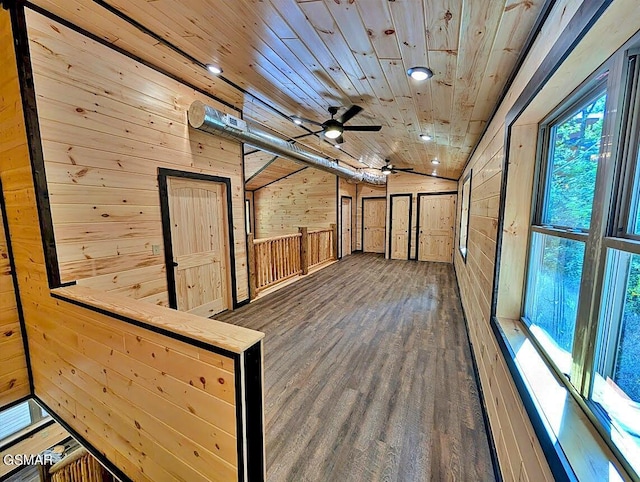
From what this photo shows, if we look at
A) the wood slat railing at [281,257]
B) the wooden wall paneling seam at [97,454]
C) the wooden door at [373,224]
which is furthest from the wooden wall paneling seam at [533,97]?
the wooden door at [373,224]

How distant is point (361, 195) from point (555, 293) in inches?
311

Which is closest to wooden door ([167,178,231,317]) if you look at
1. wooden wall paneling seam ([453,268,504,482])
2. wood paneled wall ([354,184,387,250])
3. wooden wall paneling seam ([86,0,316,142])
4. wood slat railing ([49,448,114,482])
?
wooden wall paneling seam ([86,0,316,142])

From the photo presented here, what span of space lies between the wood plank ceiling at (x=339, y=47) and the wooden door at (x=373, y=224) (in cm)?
564

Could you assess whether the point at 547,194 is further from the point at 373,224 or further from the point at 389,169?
the point at 373,224

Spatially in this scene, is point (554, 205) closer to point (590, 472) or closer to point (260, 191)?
point (590, 472)

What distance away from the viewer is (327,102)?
9.25 ft

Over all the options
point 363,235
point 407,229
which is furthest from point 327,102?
point 363,235

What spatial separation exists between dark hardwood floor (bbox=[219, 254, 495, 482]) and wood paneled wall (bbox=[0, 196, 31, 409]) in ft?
6.21

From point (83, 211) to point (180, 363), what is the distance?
183 centimetres

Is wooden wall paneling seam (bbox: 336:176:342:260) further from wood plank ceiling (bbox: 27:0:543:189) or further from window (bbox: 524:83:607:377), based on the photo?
window (bbox: 524:83:607:377)

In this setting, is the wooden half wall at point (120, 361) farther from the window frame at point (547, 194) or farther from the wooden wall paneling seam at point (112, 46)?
the window frame at point (547, 194)

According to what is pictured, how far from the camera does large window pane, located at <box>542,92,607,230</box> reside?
108 cm

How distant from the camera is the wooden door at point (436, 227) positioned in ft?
24.3

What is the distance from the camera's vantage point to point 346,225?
8.62 m
